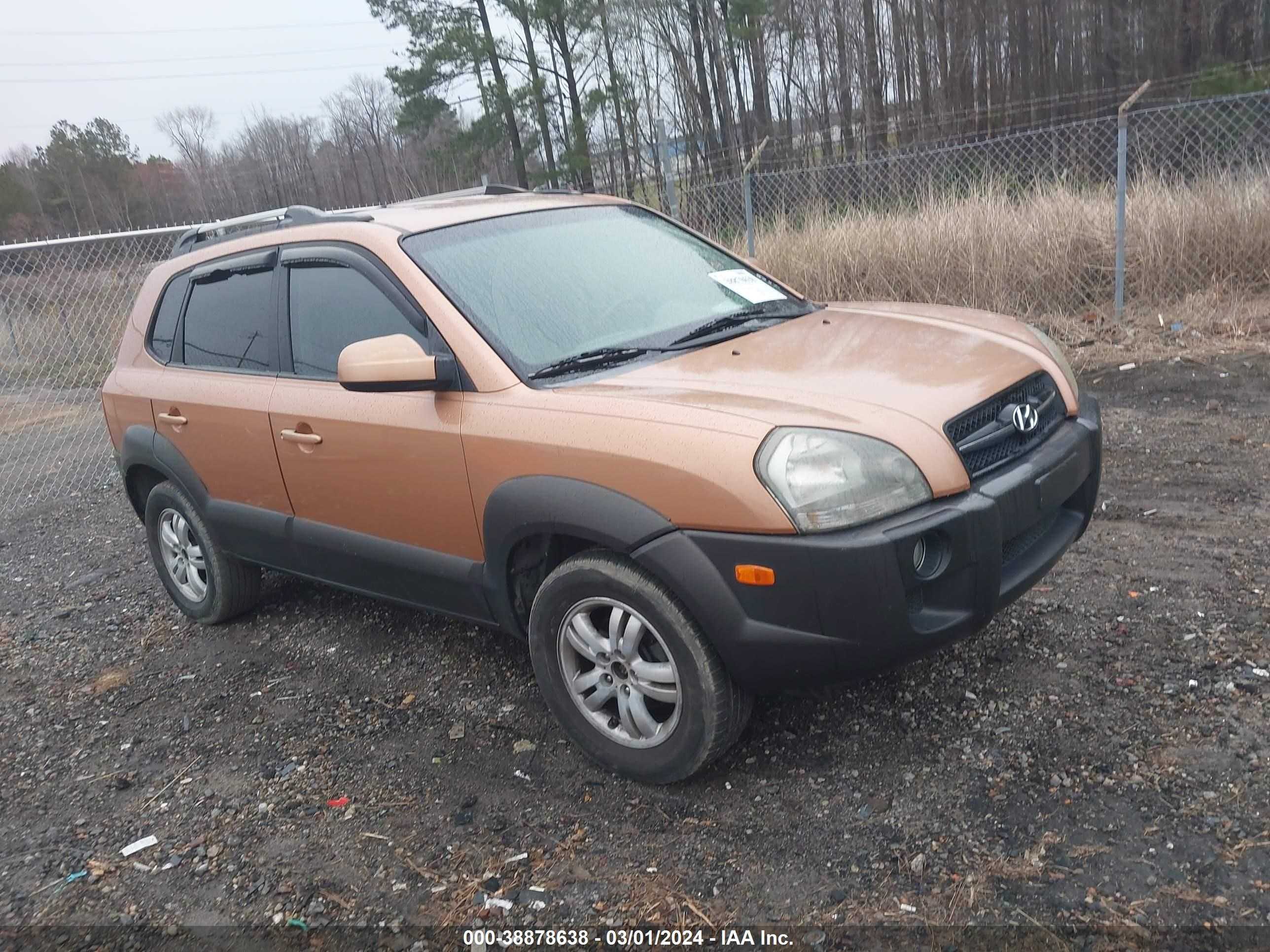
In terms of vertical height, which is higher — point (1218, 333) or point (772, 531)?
point (772, 531)

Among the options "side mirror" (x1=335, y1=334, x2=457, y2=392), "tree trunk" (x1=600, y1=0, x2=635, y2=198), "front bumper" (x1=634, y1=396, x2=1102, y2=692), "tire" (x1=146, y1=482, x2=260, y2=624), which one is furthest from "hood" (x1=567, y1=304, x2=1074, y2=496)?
"tree trunk" (x1=600, y1=0, x2=635, y2=198)

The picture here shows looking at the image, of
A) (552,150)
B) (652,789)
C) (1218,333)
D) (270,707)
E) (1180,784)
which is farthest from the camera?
(552,150)

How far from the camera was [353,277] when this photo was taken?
11.7 ft

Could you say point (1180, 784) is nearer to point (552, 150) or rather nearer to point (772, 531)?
point (772, 531)

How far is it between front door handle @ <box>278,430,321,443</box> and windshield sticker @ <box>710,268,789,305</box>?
1631 millimetres

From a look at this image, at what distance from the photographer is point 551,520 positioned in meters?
2.89

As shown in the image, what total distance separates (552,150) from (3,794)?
96.4 ft

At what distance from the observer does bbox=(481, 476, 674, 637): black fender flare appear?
2.71 metres

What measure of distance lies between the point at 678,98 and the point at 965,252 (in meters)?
20.6

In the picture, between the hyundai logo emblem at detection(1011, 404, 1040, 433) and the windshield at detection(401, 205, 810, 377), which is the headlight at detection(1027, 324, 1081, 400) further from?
the windshield at detection(401, 205, 810, 377)

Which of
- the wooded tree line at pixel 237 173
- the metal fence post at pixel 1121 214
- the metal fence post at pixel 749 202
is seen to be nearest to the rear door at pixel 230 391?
the metal fence post at pixel 749 202

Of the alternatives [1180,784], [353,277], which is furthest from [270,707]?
[1180,784]

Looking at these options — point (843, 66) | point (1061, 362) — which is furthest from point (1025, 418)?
point (843, 66)

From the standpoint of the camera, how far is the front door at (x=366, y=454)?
326 cm
